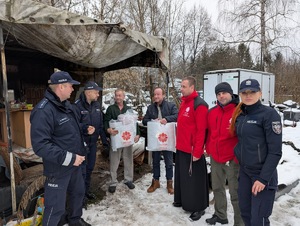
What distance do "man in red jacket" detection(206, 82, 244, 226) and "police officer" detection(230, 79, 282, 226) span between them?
34cm

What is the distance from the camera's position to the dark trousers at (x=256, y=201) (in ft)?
6.82

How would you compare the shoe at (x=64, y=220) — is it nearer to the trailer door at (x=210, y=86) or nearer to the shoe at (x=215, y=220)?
the shoe at (x=215, y=220)

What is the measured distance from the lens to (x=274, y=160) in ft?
6.56

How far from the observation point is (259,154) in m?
2.08

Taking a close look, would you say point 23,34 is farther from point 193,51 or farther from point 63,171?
point 193,51

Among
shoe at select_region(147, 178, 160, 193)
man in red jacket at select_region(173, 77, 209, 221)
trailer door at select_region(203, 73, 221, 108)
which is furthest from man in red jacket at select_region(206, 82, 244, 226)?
trailer door at select_region(203, 73, 221, 108)

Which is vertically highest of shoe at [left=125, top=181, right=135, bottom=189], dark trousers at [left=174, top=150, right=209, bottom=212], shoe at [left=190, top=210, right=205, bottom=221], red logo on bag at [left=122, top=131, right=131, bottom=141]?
red logo on bag at [left=122, top=131, right=131, bottom=141]

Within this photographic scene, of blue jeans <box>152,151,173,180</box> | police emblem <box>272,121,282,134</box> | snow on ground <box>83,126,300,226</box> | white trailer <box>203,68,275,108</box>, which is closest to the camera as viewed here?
police emblem <box>272,121,282,134</box>

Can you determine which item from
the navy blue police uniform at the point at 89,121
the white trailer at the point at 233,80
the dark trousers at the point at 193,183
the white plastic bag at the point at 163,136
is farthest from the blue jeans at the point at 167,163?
the white trailer at the point at 233,80

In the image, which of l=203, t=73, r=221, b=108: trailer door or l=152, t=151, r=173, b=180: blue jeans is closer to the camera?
l=152, t=151, r=173, b=180: blue jeans

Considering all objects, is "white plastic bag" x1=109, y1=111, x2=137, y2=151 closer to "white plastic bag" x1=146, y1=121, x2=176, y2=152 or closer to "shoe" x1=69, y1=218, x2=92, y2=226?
"white plastic bag" x1=146, y1=121, x2=176, y2=152

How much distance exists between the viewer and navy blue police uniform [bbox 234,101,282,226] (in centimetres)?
→ 201

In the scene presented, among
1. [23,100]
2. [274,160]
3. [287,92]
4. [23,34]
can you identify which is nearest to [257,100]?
[274,160]

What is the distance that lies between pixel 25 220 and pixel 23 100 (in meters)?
3.57
